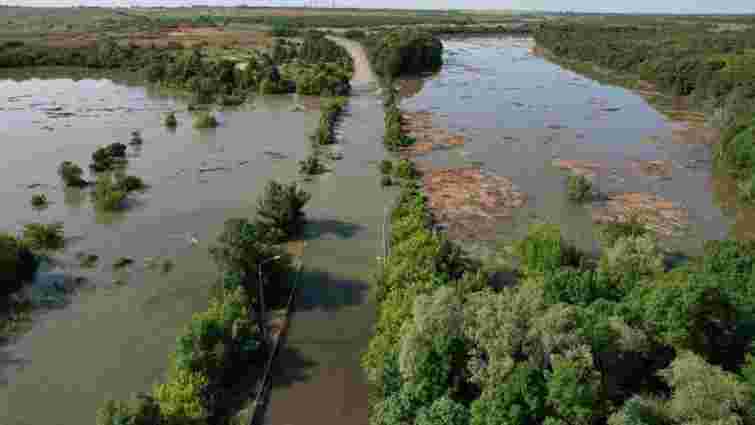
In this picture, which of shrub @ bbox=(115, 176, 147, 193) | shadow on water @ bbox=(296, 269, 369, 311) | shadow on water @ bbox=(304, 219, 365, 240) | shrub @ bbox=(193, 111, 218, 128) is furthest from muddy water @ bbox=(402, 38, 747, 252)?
shrub @ bbox=(193, 111, 218, 128)

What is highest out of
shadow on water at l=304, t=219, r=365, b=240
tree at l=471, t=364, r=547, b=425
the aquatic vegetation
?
tree at l=471, t=364, r=547, b=425

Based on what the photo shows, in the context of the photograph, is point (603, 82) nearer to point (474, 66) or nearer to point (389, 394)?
point (474, 66)

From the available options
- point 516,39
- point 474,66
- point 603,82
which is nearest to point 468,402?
point 603,82

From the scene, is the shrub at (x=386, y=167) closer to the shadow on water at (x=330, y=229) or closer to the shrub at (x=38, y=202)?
the shadow on water at (x=330, y=229)

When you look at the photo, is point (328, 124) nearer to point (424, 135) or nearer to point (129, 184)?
point (424, 135)

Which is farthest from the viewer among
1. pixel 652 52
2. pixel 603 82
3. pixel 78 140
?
pixel 652 52

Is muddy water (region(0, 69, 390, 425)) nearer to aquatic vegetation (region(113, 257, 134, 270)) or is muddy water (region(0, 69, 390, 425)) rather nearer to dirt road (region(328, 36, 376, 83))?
aquatic vegetation (region(113, 257, 134, 270))
